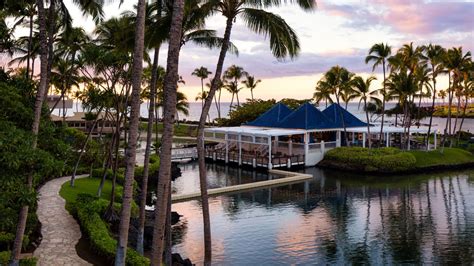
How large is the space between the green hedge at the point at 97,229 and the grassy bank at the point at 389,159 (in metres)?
26.1

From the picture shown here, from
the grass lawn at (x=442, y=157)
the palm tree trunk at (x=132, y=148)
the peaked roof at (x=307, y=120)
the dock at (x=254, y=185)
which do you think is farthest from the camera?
the peaked roof at (x=307, y=120)

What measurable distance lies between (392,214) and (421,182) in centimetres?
1214

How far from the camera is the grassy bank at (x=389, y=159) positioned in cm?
4034

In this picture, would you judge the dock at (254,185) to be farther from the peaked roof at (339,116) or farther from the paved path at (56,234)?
the peaked roof at (339,116)

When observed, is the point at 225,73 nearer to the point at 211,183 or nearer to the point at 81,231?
the point at 211,183

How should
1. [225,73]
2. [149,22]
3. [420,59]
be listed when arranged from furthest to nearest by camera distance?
[225,73], [420,59], [149,22]

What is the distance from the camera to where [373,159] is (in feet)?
133

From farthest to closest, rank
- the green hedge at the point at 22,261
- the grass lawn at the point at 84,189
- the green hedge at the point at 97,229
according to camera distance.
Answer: the grass lawn at the point at 84,189 → the green hedge at the point at 97,229 → the green hedge at the point at 22,261

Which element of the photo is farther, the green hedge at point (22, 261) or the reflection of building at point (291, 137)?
the reflection of building at point (291, 137)

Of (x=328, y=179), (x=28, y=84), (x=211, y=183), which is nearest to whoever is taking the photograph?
(x=28, y=84)

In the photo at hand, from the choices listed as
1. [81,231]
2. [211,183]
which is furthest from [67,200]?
[211,183]

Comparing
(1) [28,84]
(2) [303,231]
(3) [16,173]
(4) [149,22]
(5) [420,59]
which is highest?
(5) [420,59]

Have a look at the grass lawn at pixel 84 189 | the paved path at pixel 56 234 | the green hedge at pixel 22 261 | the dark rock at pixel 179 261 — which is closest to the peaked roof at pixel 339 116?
the grass lawn at pixel 84 189

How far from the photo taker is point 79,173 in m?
32.8
